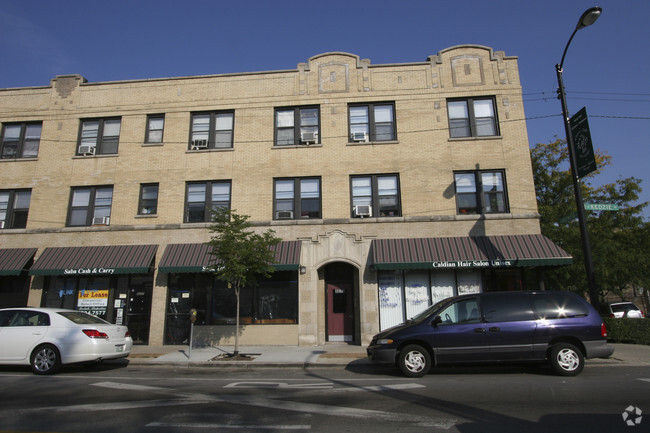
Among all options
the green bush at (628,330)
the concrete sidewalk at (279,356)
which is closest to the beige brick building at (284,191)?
the concrete sidewalk at (279,356)

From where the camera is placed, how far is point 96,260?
14.8 meters

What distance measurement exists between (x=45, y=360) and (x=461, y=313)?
9.48m

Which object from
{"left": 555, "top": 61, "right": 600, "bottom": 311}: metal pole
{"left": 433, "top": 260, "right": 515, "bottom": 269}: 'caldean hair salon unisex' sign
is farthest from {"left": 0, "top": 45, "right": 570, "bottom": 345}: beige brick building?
{"left": 555, "top": 61, "right": 600, "bottom": 311}: metal pole

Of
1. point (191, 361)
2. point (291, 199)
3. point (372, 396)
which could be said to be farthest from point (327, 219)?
point (372, 396)

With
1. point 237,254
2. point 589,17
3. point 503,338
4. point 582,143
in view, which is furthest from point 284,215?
point 589,17

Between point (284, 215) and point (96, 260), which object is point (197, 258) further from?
point (96, 260)

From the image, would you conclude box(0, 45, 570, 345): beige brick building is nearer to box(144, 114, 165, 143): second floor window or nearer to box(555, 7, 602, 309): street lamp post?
box(144, 114, 165, 143): second floor window

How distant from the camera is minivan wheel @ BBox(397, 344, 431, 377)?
868 cm

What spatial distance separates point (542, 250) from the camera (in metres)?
13.6

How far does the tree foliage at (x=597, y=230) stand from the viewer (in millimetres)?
19766

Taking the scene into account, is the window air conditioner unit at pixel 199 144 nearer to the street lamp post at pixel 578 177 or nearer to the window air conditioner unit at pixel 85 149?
the window air conditioner unit at pixel 85 149

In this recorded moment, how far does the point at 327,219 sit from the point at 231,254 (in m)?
4.36

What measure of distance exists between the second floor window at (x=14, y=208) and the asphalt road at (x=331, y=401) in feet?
30.2

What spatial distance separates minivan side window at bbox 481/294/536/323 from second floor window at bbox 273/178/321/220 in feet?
25.6
